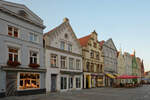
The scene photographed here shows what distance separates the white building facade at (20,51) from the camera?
1789 centimetres

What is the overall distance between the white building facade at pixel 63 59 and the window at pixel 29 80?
200 centimetres

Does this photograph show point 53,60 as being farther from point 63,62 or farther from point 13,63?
point 13,63

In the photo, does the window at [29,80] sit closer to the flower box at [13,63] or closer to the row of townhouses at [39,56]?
the row of townhouses at [39,56]

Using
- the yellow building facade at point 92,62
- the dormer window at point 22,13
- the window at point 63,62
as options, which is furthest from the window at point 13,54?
the yellow building facade at point 92,62

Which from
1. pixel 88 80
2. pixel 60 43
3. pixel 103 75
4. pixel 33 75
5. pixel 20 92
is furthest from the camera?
pixel 103 75

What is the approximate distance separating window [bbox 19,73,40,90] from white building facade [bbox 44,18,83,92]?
6.56ft

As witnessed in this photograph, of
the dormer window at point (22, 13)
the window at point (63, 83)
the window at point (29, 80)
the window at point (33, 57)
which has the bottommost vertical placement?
the window at point (63, 83)

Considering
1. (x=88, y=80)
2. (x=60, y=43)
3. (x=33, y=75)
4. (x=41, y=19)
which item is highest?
(x=41, y=19)

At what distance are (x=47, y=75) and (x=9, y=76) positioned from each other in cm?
654

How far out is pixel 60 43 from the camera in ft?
88.6

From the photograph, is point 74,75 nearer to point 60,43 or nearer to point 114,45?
point 60,43

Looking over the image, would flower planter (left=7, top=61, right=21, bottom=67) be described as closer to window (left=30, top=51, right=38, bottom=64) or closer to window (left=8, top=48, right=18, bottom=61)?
window (left=8, top=48, right=18, bottom=61)

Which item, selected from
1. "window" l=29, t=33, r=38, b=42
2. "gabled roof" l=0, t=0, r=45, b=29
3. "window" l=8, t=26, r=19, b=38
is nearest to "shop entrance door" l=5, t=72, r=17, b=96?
"window" l=8, t=26, r=19, b=38

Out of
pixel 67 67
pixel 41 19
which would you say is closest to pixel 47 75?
pixel 67 67
